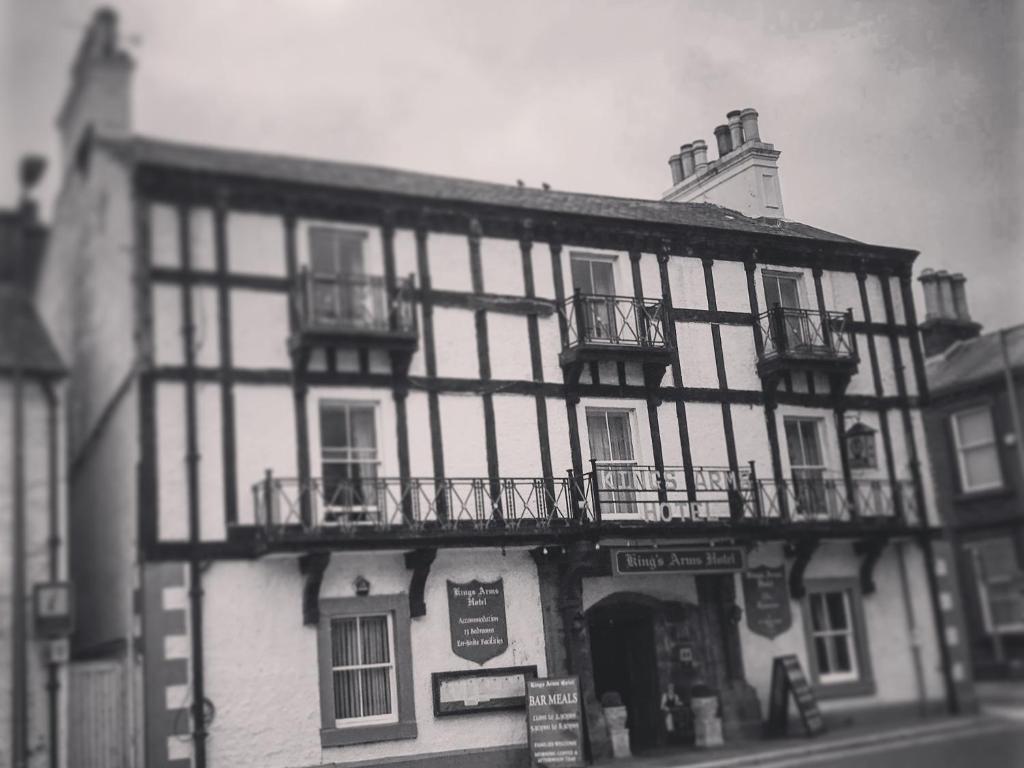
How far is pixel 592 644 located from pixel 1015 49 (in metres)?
6.96

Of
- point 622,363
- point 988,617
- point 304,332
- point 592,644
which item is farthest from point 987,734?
point 304,332

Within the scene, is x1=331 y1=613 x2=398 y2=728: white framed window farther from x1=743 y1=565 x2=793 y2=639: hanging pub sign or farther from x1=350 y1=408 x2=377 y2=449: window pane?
x1=743 y1=565 x2=793 y2=639: hanging pub sign

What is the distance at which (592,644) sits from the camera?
11.8 metres

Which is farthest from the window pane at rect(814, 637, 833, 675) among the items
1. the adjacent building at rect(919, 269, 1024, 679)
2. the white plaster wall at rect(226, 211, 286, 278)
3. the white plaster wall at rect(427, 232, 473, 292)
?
the white plaster wall at rect(226, 211, 286, 278)

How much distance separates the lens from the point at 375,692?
10.1 meters

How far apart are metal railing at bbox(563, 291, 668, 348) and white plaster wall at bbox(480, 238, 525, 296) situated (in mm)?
593

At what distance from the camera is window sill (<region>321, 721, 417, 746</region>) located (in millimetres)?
9680

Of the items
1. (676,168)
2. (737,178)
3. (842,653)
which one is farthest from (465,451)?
(737,178)

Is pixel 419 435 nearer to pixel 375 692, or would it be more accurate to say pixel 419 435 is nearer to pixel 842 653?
pixel 375 692

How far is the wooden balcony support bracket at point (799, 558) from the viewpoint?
12070mm

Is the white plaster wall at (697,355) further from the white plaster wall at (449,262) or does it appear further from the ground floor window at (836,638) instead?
the white plaster wall at (449,262)

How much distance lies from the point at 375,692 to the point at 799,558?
15.5 feet

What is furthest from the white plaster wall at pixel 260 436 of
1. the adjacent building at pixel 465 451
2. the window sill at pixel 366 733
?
the window sill at pixel 366 733

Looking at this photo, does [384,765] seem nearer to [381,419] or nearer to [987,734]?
[381,419]
